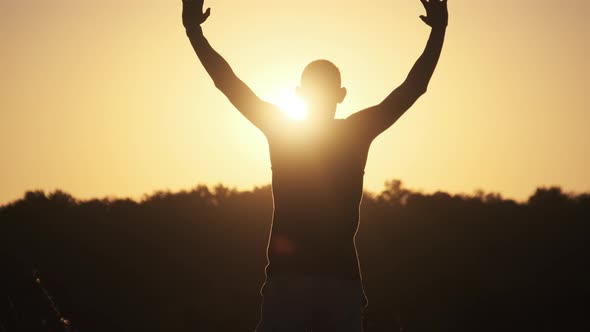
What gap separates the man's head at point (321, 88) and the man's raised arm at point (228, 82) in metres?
0.17

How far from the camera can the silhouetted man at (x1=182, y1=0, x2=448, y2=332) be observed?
5.08 meters

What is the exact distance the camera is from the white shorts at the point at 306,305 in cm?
506

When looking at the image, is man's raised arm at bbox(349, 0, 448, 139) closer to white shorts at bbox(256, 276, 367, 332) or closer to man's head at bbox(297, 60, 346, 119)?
man's head at bbox(297, 60, 346, 119)

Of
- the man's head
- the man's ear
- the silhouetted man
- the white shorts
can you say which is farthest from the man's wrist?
the white shorts

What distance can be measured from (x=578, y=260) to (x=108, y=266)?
12421 mm

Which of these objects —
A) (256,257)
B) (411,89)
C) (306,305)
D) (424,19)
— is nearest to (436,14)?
(424,19)

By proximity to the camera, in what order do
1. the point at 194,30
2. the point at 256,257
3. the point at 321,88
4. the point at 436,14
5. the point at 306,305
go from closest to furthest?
1. the point at 306,305
2. the point at 321,88
3. the point at 194,30
4. the point at 436,14
5. the point at 256,257

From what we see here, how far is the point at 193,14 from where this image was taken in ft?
18.7

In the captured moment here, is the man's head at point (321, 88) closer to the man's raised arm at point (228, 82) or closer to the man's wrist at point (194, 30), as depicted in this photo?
the man's raised arm at point (228, 82)

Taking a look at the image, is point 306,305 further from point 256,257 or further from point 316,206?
point 256,257

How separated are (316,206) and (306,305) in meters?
0.44

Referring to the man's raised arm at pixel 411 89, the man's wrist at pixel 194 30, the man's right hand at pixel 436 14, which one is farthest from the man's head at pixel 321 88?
the man's right hand at pixel 436 14

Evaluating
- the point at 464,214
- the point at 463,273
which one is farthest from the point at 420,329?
the point at 464,214

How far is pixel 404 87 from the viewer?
5430 mm
